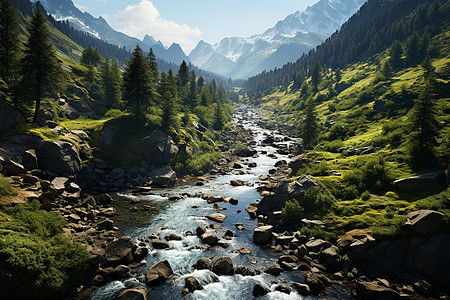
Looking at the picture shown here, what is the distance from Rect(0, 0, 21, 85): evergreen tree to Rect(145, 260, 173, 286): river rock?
46.1 m

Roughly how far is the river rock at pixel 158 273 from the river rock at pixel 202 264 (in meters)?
2.73

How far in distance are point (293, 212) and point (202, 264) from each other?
1464cm

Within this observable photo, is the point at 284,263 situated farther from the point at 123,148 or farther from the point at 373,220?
the point at 123,148

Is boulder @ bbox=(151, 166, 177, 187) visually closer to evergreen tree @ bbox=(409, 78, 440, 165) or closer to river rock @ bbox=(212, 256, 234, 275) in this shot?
river rock @ bbox=(212, 256, 234, 275)

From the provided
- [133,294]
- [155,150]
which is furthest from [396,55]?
[133,294]

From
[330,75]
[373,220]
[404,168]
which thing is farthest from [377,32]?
[373,220]

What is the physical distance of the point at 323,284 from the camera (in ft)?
65.6

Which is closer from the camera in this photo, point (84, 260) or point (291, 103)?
point (84, 260)

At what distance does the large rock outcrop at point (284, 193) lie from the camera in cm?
3253

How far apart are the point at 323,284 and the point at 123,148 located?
156ft

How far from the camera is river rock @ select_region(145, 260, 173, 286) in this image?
1931 centimetres

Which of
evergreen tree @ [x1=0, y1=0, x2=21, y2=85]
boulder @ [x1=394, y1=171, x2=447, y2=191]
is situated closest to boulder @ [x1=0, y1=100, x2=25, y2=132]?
evergreen tree @ [x1=0, y1=0, x2=21, y2=85]

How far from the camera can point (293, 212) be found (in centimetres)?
2986

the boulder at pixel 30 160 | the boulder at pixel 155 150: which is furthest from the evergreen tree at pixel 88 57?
the boulder at pixel 30 160
